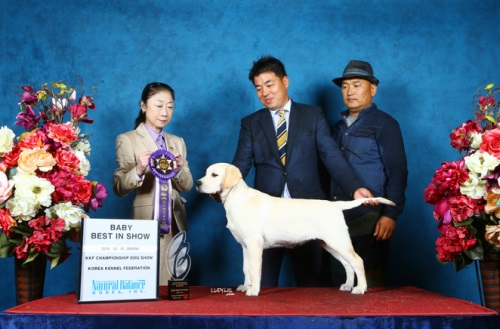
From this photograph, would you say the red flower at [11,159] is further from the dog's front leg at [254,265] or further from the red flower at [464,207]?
the red flower at [464,207]

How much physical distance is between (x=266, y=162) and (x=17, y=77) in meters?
1.91

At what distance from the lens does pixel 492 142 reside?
6.39 ft

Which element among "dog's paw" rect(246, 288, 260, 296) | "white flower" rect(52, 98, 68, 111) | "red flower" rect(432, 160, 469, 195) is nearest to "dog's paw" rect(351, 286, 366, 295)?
"dog's paw" rect(246, 288, 260, 296)

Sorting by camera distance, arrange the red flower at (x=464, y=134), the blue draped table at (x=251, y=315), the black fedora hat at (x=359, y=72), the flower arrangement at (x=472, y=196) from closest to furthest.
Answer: the blue draped table at (x=251, y=315) → the flower arrangement at (x=472, y=196) → the red flower at (x=464, y=134) → the black fedora hat at (x=359, y=72)

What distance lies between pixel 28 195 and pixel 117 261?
16.8 inches

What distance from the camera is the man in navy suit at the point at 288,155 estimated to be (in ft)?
8.76

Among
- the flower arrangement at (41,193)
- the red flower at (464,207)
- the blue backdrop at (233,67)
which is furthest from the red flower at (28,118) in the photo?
the red flower at (464,207)

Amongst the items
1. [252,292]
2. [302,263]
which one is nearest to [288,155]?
[302,263]

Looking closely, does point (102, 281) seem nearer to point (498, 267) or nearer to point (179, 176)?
point (179, 176)

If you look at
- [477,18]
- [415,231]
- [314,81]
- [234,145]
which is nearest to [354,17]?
[314,81]

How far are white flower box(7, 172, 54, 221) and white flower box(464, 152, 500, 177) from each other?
156 cm

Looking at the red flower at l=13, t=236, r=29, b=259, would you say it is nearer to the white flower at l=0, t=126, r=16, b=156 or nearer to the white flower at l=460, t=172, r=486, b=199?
the white flower at l=0, t=126, r=16, b=156

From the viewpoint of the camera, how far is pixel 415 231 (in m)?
3.63

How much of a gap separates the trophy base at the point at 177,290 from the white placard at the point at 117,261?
0.05m
